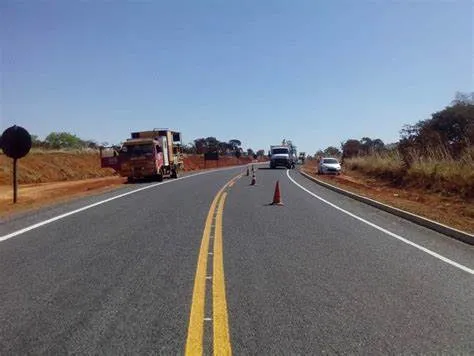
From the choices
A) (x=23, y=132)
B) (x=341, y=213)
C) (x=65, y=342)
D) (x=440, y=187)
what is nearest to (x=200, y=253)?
(x=65, y=342)

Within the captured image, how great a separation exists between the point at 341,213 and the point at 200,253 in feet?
24.8

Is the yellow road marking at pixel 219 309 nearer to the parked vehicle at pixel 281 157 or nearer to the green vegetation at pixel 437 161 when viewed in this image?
the green vegetation at pixel 437 161

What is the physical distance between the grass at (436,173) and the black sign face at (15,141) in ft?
55.7

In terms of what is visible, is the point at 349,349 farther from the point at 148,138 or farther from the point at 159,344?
the point at 148,138

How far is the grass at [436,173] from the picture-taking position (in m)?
23.3

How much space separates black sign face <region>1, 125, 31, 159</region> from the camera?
70.1 ft

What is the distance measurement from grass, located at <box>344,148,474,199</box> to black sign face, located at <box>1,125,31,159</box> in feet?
55.7

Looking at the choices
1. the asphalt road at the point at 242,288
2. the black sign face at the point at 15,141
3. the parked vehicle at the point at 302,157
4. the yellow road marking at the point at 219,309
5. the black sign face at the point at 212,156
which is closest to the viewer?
the yellow road marking at the point at 219,309

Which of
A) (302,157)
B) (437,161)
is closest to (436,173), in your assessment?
(437,161)

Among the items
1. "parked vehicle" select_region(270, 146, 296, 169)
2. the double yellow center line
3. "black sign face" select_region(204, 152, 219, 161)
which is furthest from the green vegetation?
"black sign face" select_region(204, 152, 219, 161)

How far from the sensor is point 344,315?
5.70 m

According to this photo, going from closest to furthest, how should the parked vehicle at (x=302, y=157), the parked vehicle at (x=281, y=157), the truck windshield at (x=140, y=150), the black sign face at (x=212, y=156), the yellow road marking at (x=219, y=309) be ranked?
the yellow road marking at (x=219, y=309)
the truck windshield at (x=140, y=150)
the parked vehicle at (x=281, y=157)
the black sign face at (x=212, y=156)
the parked vehicle at (x=302, y=157)

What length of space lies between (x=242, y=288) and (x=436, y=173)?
22.6 meters

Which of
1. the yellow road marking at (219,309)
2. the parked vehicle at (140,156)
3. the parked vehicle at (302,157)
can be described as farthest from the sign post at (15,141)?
the parked vehicle at (302,157)
